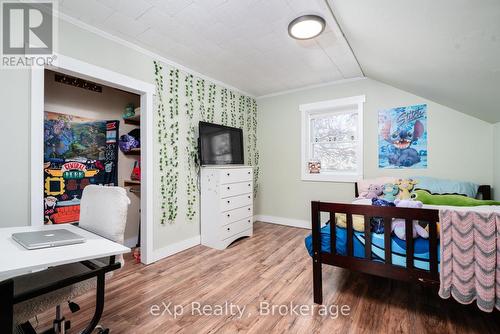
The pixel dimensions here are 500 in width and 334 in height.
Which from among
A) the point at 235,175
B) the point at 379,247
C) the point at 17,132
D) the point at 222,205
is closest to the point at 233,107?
the point at 235,175

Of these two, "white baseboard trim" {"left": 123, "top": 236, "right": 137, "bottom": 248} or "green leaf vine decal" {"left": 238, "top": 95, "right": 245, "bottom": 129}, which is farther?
"green leaf vine decal" {"left": 238, "top": 95, "right": 245, "bottom": 129}

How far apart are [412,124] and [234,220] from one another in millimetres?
2619

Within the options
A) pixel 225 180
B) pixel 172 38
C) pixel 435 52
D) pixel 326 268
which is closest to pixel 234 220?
pixel 225 180

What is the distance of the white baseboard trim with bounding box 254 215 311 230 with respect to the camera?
3699 mm

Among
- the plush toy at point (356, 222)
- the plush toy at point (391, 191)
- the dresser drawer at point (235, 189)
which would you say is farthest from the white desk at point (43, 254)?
the plush toy at point (391, 191)

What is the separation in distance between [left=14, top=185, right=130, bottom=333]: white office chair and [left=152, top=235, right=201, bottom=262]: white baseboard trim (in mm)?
1083

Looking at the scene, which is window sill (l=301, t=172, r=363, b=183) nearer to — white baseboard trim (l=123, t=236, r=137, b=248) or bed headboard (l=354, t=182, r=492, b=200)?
bed headboard (l=354, t=182, r=492, b=200)

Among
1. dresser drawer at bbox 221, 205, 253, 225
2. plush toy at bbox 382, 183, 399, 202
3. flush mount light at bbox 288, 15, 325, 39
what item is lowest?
dresser drawer at bbox 221, 205, 253, 225

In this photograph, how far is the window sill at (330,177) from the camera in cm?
329

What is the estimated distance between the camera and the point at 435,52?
1587mm

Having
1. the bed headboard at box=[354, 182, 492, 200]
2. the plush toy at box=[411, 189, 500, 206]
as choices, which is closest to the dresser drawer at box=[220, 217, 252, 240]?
the plush toy at box=[411, 189, 500, 206]

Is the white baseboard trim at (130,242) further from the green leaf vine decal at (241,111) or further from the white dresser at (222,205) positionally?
the green leaf vine decal at (241,111)

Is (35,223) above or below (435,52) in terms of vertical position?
below

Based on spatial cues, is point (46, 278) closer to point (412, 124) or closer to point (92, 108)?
point (92, 108)
